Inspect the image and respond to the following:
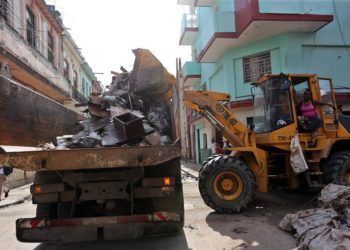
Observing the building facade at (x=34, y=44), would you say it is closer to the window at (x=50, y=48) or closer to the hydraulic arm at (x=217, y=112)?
the window at (x=50, y=48)

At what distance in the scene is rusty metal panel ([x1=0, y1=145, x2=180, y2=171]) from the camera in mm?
4887

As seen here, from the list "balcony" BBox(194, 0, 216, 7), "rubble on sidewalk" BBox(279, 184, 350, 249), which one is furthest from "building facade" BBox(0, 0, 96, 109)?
"rubble on sidewalk" BBox(279, 184, 350, 249)

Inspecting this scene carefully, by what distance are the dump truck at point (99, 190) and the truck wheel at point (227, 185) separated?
2868 millimetres

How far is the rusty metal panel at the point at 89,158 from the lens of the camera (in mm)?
4887

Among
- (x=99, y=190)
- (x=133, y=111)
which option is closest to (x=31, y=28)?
(x=133, y=111)

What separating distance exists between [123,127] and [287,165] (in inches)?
191

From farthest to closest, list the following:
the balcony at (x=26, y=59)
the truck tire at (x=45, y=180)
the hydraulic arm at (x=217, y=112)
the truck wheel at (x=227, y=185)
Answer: the balcony at (x=26, y=59) < the hydraulic arm at (x=217, y=112) < the truck wheel at (x=227, y=185) < the truck tire at (x=45, y=180)

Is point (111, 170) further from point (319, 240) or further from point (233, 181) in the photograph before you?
point (233, 181)

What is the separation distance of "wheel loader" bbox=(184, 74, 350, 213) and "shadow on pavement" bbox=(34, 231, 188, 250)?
2.17 meters

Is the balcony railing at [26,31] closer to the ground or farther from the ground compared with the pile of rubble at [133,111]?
farther from the ground

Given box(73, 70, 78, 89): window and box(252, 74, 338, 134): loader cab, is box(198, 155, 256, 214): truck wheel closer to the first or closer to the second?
box(252, 74, 338, 134): loader cab

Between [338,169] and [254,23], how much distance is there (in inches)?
343

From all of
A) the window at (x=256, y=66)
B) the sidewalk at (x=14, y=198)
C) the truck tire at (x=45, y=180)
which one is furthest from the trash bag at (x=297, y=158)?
the window at (x=256, y=66)

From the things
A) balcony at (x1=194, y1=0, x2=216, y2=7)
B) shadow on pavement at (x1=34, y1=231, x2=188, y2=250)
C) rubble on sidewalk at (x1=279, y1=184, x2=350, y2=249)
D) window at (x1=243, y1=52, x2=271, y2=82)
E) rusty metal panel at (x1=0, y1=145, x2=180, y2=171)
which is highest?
balcony at (x1=194, y1=0, x2=216, y2=7)
